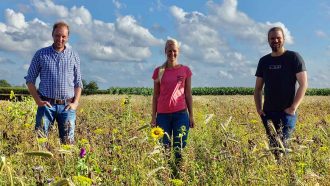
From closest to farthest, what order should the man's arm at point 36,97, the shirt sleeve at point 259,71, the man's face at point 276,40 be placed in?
the man's face at point 276,40, the man's arm at point 36,97, the shirt sleeve at point 259,71

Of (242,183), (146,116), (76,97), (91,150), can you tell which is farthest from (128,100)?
(242,183)

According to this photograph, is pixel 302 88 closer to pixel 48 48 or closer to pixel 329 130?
pixel 329 130

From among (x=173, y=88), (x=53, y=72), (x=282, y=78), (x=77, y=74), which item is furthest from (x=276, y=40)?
(x=53, y=72)

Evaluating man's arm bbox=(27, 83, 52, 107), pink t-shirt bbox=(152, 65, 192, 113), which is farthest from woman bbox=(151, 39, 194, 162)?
man's arm bbox=(27, 83, 52, 107)

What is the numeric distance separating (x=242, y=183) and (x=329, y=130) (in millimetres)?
3860

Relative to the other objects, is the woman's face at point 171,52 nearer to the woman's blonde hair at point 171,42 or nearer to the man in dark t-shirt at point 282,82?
the woman's blonde hair at point 171,42

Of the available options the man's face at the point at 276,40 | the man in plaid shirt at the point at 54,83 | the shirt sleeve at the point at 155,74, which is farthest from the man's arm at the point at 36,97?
the man's face at the point at 276,40

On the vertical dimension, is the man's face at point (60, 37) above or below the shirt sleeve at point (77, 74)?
above

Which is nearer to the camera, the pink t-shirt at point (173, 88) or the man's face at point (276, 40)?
the man's face at point (276, 40)

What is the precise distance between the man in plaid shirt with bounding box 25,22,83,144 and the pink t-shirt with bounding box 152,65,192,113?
1.07 meters

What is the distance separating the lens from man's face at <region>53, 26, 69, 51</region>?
5.34 metres

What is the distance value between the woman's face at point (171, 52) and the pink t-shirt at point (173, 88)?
0.45 feet

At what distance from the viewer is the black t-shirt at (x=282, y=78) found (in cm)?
539

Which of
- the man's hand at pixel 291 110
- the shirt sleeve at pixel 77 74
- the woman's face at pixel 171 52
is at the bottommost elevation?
the man's hand at pixel 291 110
